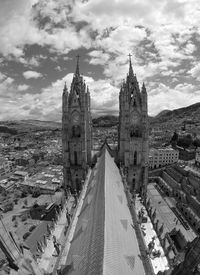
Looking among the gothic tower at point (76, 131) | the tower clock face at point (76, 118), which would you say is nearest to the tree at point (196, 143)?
the gothic tower at point (76, 131)

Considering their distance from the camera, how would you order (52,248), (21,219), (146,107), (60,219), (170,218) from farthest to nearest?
(21,219)
(170,218)
(146,107)
(60,219)
(52,248)

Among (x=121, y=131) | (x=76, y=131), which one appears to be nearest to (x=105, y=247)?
(x=121, y=131)

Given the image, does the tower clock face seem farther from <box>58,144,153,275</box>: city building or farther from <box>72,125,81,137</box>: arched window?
<box>58,144,153,275</box>: city building

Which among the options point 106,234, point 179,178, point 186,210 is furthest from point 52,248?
point 179,178

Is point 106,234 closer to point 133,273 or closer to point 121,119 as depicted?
point 133,273

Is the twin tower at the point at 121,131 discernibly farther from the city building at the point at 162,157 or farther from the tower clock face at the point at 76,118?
the city building at the point at 162,157

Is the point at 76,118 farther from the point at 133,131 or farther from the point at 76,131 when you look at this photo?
the point at 133,131
